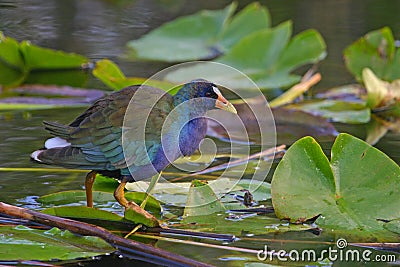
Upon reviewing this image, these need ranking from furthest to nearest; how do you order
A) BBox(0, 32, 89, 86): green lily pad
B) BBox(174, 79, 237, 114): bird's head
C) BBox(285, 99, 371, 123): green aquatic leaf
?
BBox(0, 32, 89, 86): green lily pad, BBox(285, 99, 371, 123): green aquatic leaf, BBox(174, 79, 237, 114): bird's head

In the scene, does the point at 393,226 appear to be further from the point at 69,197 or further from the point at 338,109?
the point at 338,109

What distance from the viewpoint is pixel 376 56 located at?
4188mm

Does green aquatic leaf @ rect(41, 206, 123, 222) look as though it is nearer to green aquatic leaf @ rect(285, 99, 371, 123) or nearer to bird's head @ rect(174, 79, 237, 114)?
bird's head @ rect(174, 79, 237, 114)

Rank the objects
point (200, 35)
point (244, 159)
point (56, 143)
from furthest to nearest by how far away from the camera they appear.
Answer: point (200, 35) < point (244, 159) < point (56, 143)

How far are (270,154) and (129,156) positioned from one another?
3.29ft

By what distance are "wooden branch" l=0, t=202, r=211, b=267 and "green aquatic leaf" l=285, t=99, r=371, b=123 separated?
1.93 m

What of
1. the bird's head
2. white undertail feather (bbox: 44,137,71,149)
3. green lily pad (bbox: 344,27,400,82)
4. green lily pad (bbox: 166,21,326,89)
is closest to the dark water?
green lily pad (bbox: 166,21,326,89)

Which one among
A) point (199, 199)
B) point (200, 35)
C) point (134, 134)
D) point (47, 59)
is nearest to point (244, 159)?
point (199, 199)

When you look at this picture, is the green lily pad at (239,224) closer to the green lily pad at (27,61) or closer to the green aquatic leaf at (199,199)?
the green aquatic leaf at (199,199)

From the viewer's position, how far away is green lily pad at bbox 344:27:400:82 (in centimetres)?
416

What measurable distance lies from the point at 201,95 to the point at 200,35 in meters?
2.93

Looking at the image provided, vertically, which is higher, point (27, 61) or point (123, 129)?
point (27, 61)

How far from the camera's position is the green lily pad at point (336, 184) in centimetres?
243

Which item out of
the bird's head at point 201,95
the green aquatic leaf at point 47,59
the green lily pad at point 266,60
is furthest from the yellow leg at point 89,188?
the green aquatic leaf at point 47,59
